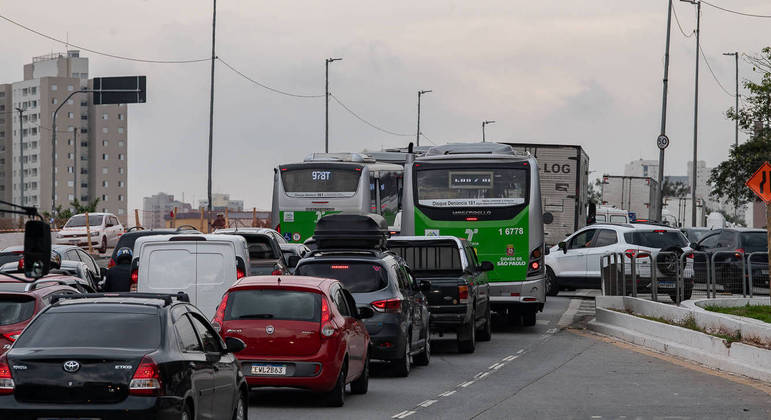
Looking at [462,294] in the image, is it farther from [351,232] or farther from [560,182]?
[560,182]

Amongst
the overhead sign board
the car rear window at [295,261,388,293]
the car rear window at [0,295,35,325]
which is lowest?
the car rear window at [0,295,35,325]

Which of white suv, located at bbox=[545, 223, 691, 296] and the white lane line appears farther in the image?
white suv, located at bbox=[545, 223, 691, 296]

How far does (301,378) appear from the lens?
13.8m

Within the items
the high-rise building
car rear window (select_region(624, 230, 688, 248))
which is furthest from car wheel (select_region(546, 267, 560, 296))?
the high-rise building

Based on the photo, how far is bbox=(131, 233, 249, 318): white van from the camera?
18.5 meters

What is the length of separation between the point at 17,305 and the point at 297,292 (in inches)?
121

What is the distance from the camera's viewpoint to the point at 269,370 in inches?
549

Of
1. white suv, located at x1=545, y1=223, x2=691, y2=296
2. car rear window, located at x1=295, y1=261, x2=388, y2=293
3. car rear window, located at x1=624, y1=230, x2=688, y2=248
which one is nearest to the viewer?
car rear window, located at x1=295, y1=261, x2=388, y2=293

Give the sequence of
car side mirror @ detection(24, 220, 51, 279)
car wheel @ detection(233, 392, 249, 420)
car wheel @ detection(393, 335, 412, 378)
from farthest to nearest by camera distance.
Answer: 1. car wheel @ detection(393, 335, 412, 378)
2. car side mirror @ detection(24, 220, 51, 279)
3. car wheel @ detection(233, 392, 249, 420)

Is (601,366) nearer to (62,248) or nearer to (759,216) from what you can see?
(62,248)

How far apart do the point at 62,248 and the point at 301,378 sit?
11781mm

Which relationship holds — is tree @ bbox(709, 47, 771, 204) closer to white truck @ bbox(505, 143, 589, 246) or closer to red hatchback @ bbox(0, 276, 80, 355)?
white truck @ bbox(505, 143, 589, 246)

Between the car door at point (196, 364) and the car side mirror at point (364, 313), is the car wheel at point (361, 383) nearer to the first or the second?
the car side mirror at point (364, 313)

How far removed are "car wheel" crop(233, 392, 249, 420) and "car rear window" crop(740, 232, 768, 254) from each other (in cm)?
2492
